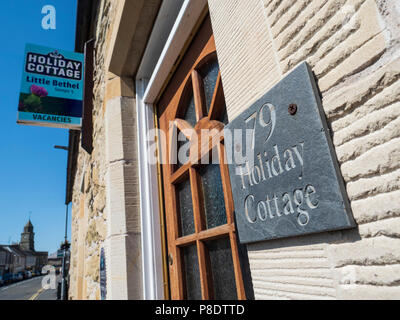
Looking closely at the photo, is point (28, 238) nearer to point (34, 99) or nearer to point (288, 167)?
point (34, 99)

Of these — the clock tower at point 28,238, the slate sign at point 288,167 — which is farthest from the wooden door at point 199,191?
the clock tower at point 28,238

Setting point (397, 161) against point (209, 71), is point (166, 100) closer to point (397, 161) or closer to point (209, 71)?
point (209, 71)

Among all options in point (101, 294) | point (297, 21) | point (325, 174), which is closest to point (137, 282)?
point (101, 294)

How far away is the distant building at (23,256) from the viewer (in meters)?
51.4

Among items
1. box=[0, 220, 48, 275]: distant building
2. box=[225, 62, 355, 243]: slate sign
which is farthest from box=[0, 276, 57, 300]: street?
box=[225, 62, 355, 243]: slate sign

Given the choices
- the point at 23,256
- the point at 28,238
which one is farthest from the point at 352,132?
the point at 28,238

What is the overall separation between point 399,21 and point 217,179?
0.90 meters

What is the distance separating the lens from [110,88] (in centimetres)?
205

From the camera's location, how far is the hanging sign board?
3.04 meters

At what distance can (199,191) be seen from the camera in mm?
1327

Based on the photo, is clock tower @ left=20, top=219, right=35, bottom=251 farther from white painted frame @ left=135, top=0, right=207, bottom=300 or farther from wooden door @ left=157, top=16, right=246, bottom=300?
wooden door @ left=157, top=16, right=246, bottom=300

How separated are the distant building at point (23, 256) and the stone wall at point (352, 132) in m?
60.3

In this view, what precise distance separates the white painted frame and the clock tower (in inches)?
3021

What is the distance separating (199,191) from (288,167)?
83 centimetres
